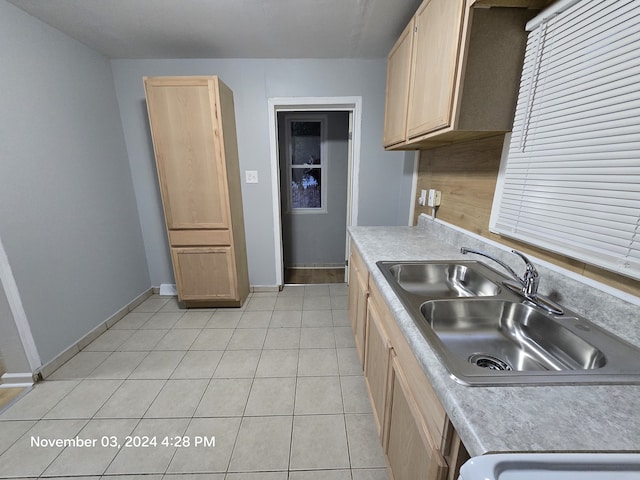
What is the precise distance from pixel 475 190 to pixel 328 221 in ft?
7.82

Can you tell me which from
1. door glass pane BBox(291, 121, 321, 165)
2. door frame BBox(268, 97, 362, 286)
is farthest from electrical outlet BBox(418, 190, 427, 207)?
door glass pane BBox(291, 121, 321, 165)

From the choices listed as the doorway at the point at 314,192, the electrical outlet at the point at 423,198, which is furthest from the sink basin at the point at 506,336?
the doorway at the point at 314,192

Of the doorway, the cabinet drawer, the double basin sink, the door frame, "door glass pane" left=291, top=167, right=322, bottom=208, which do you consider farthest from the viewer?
"door glass pane" left=291, top=167, right=322, bottom=208

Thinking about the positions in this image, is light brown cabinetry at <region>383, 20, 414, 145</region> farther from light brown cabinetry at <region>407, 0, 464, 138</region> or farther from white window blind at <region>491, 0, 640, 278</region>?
white window blind at <region>491, 0, 640, 278</region>

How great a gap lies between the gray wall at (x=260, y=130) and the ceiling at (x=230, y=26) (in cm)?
11

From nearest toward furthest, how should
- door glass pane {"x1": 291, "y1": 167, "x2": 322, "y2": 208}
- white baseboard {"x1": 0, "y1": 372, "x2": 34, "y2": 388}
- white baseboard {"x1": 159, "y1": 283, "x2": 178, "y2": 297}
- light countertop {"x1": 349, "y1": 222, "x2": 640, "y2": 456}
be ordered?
1. light countertop {"x1": 349, "y1": 222, "x2": 640, "y2": 456}
2. white baseboard {"x1": 0, "y1": 372, "x2": 34, "y2": 388}
3. white baseboard {"x1": 159, "y1": 283, "x2": 178, "y2": 297}
4. door glass pane {"x1": 291, "y1": 167, "x2": 322, "y2": 208}

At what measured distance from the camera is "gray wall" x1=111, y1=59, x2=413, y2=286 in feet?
7.96

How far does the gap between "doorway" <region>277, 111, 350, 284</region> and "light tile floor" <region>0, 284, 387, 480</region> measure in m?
1.42

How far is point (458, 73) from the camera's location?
1.06 m

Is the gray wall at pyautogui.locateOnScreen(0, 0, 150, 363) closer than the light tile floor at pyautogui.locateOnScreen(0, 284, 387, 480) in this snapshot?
No

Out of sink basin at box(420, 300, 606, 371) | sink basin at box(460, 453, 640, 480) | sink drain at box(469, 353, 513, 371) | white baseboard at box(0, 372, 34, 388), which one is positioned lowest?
Answer: white baseboard at box(0, 372, 34, 388)

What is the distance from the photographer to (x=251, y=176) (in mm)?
2668

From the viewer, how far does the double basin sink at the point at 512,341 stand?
61 centimetres

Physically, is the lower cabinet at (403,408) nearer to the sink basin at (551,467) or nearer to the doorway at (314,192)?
the sink basin at (551,467)
